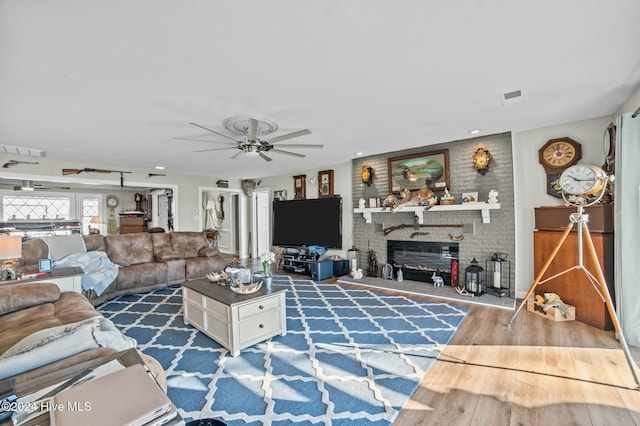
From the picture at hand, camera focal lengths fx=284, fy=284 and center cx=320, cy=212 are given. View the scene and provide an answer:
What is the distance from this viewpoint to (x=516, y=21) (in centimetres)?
165

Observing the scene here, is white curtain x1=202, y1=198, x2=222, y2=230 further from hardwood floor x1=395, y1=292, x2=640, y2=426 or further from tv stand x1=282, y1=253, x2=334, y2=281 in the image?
hardwood floor x1=395, y1=292, x2=640, y2=426

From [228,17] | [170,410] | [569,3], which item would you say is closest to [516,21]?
[569,3]

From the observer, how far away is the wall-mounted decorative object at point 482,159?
4074 mm

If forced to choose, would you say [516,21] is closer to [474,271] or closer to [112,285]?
[474,271]

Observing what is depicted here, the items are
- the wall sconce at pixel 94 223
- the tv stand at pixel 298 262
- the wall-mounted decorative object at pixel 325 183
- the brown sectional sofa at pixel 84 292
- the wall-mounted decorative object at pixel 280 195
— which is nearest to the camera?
the brown sectional sofa at pixel 84 292

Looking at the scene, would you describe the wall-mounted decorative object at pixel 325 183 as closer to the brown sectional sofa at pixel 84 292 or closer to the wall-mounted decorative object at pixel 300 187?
the wall-mounted decorative object at pixel 300 187

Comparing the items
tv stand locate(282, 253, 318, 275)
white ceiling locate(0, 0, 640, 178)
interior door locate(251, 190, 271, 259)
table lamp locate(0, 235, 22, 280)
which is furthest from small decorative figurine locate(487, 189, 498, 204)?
table lamp locate(0, 235, 22, 280)

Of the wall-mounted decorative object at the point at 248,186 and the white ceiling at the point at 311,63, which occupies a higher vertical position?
the white ceiling at the point at 311,63

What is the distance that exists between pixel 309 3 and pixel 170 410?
1817mm

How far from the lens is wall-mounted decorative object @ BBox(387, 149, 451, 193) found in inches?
178

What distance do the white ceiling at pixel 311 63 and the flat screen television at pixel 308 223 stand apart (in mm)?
2302

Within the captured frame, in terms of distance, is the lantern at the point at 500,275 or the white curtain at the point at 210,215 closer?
the lantern at the point at 500,275

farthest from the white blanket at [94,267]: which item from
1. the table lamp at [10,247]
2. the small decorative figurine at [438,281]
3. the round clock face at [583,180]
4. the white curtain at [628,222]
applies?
the white curtain at [628,222]

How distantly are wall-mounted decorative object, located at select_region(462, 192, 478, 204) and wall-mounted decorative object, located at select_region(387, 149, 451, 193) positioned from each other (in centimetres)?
31
